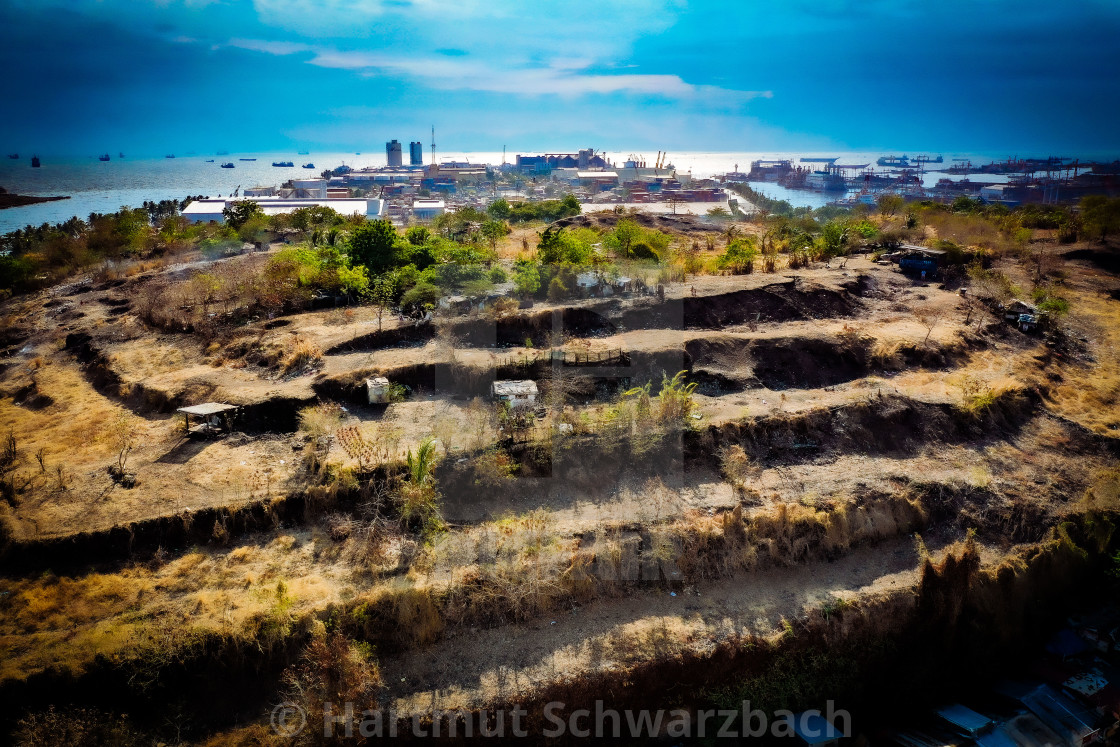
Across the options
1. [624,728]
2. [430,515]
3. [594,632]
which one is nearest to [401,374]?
[430,515]

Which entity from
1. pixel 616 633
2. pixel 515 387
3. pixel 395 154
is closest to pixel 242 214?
pixel 515 387

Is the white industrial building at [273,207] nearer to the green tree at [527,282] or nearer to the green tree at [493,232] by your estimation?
the green tree at [493,232]

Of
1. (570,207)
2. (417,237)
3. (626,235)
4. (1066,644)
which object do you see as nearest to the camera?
(1066,644)

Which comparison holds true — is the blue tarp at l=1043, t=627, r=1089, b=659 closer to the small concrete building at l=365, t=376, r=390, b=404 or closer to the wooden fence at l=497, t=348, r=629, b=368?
the wooden fence at l=497, t=348, r=629, b=368

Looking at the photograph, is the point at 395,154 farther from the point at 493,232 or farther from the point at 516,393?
the point at 516,393

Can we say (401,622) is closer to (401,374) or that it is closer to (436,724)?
(436,724)

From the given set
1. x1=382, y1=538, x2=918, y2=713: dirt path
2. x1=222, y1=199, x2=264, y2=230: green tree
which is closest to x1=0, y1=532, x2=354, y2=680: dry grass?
x1=382, y1=538, x2=918, y2=713: dirt path
